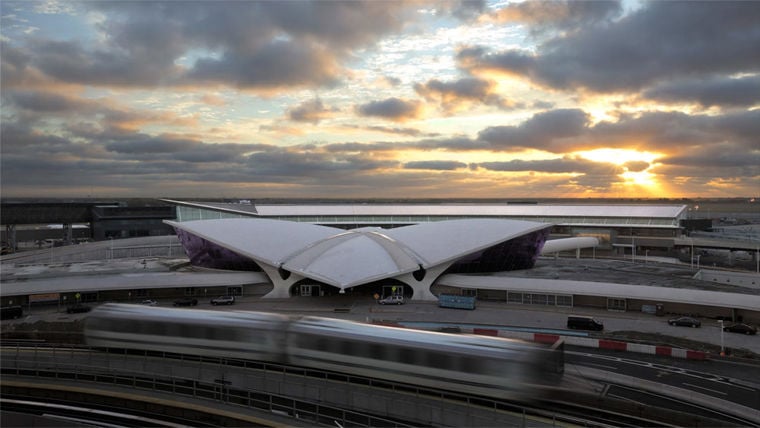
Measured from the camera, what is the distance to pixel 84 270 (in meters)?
45.8

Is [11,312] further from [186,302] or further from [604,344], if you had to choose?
[604,344]

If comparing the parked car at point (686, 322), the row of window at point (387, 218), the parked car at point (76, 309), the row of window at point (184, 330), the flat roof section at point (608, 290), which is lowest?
the parked car at point (686, 322)

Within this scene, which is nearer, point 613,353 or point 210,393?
point 210,393

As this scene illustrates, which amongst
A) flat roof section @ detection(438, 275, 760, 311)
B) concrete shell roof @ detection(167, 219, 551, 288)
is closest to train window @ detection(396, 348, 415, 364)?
concrete shell roof @ detection(167, 219, 551, 288)

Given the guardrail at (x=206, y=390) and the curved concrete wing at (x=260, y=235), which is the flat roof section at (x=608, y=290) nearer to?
the curved concrete wing at (x=260, y=235)

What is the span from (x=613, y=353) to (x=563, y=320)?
6.31 m

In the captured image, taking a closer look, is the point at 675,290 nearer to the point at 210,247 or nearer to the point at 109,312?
the point at 109,312

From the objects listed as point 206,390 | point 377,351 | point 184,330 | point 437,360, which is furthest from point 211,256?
point 437,360

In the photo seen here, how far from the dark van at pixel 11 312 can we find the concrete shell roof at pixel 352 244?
14748 mm

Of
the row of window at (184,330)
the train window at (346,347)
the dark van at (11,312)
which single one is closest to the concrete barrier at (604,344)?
the train window at (346,347)

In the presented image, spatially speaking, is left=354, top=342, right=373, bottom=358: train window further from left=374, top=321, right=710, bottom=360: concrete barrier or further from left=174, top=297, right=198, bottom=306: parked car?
left=174, top=297, right=198, bottom=306: parked car

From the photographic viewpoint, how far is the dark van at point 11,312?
110 feet

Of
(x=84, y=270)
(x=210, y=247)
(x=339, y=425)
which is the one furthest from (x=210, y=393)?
(x=84, y=270)

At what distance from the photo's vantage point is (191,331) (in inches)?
793
